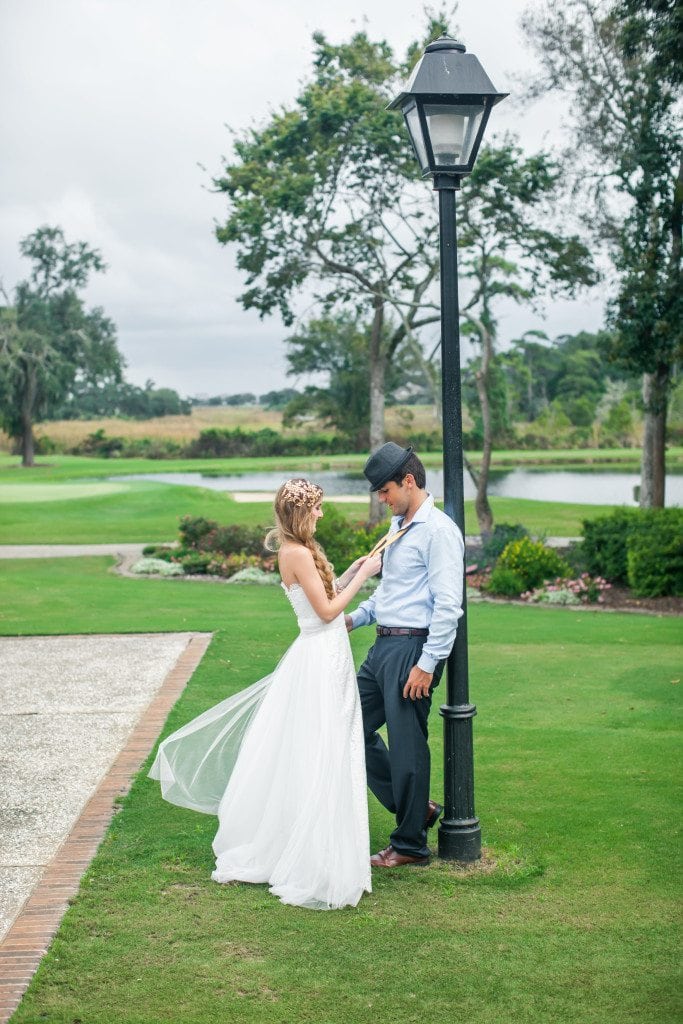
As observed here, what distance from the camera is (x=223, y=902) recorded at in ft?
15.5

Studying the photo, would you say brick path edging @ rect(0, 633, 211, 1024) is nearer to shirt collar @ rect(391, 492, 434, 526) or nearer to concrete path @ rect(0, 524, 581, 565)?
shirt collar @ rect(391, 492, 434, 526)

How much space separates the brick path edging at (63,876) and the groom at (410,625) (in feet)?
4.57

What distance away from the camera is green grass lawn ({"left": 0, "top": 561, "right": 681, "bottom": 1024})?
12.6ft

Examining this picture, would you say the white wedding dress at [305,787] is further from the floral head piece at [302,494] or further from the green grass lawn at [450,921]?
the floral head piece at [302,494]

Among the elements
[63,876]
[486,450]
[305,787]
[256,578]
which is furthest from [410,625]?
[486,450]

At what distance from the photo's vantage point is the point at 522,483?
42812mm

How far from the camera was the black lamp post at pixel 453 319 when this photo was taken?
4.98 metres

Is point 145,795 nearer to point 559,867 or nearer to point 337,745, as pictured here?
point 337,745

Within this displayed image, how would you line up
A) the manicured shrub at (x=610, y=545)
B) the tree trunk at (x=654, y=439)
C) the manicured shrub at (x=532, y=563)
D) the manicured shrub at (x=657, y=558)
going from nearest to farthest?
the manicured shrub at (x=657, y=558) → the manicured shrub at (x=610, y=545) → the manicured shrub at (x=532, y=563) → the tree trunk at (x=654, y=439)

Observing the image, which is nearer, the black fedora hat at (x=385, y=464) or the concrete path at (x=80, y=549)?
the black fedora hat at (x=385, y=464)

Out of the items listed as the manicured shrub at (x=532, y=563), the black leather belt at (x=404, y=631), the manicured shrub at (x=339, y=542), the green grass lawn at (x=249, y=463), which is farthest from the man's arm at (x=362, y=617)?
the green grass lawn at (x=249, y=463)

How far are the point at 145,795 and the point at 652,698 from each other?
13.6 feet

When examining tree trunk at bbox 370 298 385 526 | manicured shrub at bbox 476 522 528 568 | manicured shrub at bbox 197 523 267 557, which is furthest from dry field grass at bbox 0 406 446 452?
manicured shrub at bbox 476 522 528 568

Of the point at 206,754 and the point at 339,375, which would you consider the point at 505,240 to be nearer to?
the point at 206,754
